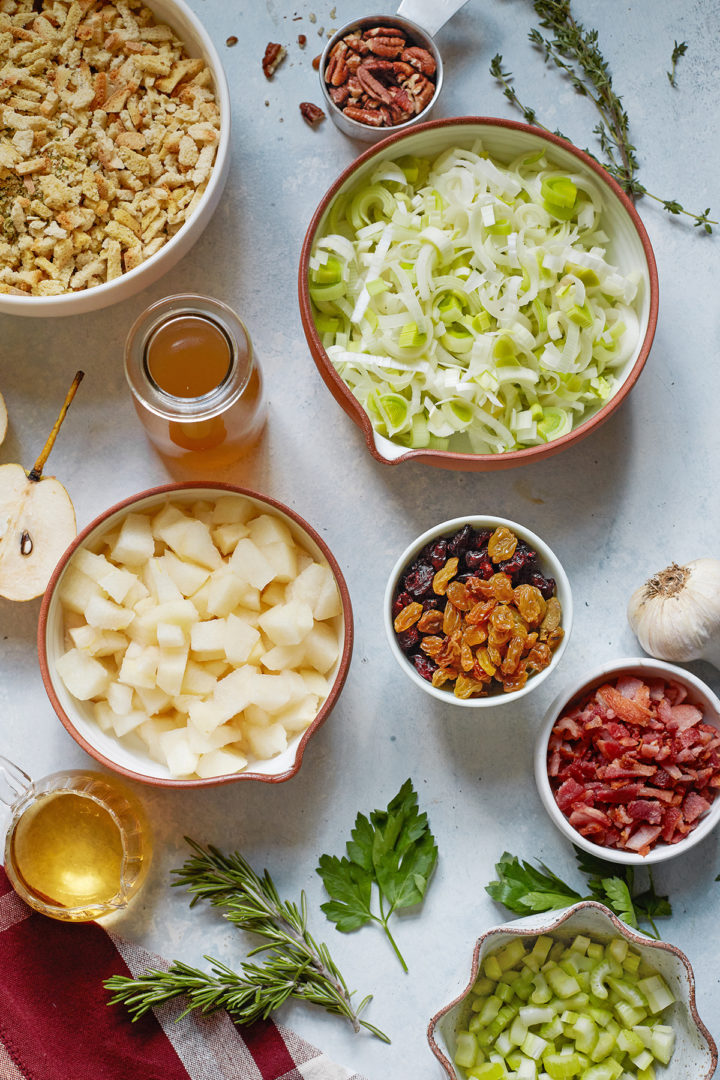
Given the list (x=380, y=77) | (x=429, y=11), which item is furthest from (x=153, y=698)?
(x=429, y=11)

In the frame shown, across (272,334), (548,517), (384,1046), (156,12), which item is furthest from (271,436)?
(384,1046)

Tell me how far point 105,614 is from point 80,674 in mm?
125

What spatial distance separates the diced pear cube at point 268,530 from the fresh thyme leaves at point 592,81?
0.95m

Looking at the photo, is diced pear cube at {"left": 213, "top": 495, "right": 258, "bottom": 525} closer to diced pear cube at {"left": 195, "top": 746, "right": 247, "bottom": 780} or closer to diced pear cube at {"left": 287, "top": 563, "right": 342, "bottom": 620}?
diced pear cube at {"left": 287, "top": 563, "right": 342, "bottom": 620}

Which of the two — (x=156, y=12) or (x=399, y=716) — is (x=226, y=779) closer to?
(x=399, y=716)

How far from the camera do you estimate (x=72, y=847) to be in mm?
1682

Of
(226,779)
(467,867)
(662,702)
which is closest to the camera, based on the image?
(226,779)

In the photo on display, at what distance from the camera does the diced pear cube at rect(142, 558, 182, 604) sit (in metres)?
1.61

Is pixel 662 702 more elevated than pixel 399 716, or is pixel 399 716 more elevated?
pixel 662 702

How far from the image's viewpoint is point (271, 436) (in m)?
1.80

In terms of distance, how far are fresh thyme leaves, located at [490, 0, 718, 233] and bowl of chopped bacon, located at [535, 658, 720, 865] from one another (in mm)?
953

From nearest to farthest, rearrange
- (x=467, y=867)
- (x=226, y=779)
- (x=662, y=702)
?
(x=226, y=779), (x=662, y=702), (x=467, y=867)

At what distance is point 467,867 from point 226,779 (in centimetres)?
55

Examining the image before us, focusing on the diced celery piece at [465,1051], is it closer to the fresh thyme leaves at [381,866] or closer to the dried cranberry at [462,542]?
the fresh thyme leaves at [381,866]
